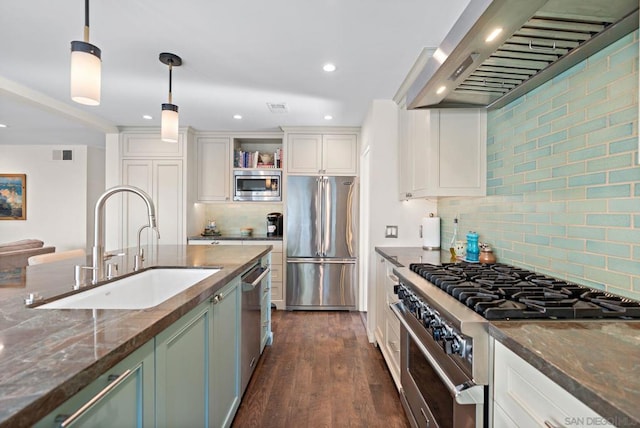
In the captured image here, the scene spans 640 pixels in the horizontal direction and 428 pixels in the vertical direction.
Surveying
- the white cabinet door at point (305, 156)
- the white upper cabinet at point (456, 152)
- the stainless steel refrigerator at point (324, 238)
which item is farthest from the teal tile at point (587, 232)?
the white cabinet door at point (305, 156)

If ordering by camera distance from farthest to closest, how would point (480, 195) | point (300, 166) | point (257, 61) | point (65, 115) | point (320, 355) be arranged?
point (300, 166) → point (65, 115) → point (320, 355) → point (257, 61) → point (480, 195)

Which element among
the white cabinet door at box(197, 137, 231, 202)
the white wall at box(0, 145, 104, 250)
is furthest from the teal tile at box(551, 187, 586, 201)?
the white wall at box(0, 145, 104, 250)

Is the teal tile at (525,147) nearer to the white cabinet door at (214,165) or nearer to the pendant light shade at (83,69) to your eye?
the pendant light shade at (83,69)

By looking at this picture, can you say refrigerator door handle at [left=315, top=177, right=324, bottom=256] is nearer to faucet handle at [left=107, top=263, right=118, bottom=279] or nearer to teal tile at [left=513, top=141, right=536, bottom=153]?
teal tile at [left=513, top=141, right=536, bottom=153]

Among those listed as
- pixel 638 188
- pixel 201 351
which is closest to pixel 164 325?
pixel 201 351

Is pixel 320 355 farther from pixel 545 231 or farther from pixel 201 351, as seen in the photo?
pixel 545 231

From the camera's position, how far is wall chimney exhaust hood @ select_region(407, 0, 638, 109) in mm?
1057

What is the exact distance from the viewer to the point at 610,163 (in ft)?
4.21

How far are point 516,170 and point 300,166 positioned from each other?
108 inches

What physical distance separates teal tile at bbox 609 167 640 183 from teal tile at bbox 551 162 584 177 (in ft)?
0.52

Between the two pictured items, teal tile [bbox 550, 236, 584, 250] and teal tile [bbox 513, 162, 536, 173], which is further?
teal tile [bbox 513, 162, 536, 173]

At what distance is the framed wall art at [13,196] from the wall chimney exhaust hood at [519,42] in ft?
23.5

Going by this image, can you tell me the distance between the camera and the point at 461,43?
4.15ft

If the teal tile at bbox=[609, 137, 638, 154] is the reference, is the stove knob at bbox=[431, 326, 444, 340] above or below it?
below
